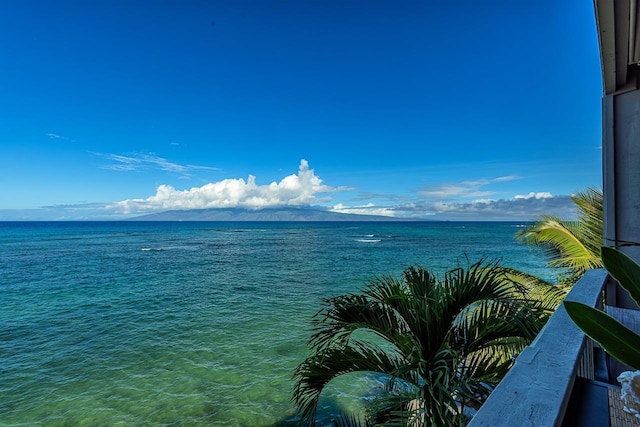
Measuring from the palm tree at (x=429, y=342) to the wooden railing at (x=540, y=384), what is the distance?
105 centimetres

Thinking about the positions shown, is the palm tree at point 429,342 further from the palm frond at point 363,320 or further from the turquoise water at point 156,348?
the turquoise water at point 156,348

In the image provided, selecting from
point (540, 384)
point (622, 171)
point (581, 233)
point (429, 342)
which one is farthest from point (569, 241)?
point (540, 384)

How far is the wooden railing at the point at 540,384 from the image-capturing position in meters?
0.72

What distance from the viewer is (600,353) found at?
1911 mm

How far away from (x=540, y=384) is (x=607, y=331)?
261mm

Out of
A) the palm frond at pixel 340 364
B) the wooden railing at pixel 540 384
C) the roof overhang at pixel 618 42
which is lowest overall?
the palm frond at pixel 340 364

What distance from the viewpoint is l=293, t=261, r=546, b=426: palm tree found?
2090 mm

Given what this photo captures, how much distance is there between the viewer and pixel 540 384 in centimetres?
86

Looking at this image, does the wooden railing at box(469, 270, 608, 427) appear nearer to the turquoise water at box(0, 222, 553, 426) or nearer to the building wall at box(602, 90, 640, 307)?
the building wall at box(602, 90, 640, 307)

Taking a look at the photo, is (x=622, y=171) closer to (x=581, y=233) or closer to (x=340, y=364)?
(x=340, y=364)

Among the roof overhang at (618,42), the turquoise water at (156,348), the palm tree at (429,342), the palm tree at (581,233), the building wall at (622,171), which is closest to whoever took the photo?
the roof overhang at (618,42)

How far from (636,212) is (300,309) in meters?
10.3

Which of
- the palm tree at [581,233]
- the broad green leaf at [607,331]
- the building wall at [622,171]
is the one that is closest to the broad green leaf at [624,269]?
the broad green leaf at [607,331]

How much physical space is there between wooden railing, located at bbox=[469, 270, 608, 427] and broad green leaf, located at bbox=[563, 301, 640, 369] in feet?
0.61
